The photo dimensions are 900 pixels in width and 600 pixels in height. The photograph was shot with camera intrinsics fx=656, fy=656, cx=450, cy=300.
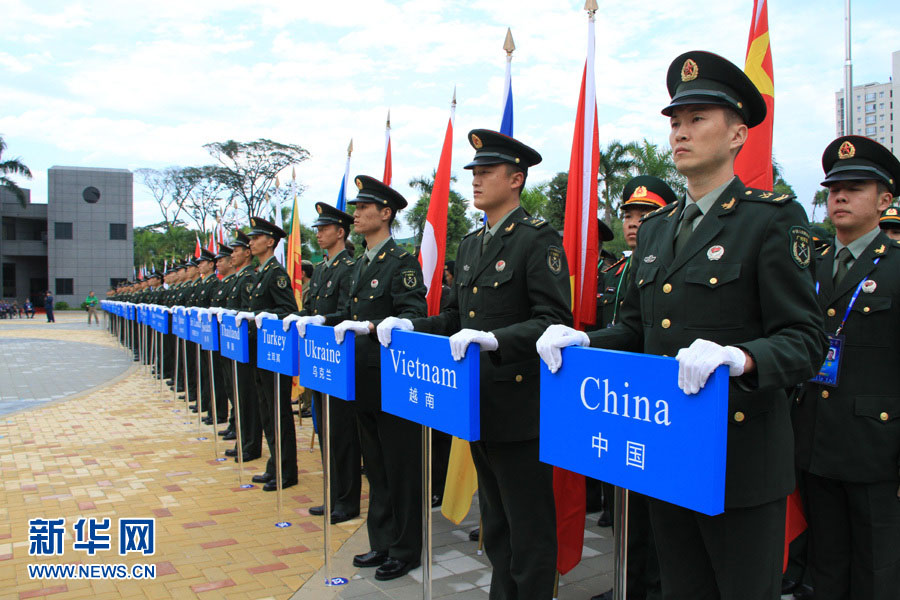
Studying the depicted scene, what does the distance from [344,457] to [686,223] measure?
3490 mm

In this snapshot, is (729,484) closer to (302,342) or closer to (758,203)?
(758,203)

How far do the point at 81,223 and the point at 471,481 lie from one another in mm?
53080

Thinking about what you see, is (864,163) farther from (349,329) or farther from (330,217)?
(330,217)

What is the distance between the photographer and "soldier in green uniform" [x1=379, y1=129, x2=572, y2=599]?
9.32 ft

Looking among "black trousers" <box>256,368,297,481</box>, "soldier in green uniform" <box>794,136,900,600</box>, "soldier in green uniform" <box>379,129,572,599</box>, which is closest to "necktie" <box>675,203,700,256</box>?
"soldier in green uniform" <box>379,129,572,599</box>

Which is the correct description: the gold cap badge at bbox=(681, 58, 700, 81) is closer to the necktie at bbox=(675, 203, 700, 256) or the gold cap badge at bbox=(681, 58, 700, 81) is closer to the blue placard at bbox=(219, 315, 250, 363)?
the necktie at bbox=(675, 203, 700, 256)

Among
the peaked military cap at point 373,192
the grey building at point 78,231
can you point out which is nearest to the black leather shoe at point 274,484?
the peaked military cap at point 373,192

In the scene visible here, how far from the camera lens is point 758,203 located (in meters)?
2.00

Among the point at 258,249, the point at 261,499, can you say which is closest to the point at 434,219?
the point at 258,249

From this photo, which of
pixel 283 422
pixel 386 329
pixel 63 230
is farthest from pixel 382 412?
pixel 63 230

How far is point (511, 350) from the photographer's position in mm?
2682

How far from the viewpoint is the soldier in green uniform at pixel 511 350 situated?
2842 mm

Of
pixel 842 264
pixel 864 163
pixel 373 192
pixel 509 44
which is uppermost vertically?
pixel 509 44

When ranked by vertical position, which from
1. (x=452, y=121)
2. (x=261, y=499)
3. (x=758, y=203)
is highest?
(x=452, y=121)
